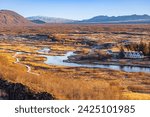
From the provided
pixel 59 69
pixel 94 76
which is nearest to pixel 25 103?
pixel 94 76

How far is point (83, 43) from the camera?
105 m

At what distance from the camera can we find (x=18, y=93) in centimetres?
1853

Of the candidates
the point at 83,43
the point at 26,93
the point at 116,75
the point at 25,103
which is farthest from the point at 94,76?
the point at 83,43

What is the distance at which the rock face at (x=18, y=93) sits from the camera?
17.2m

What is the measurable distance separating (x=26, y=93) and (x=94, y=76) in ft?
91.3

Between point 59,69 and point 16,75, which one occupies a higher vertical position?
point 16,75

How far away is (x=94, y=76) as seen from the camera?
4541cm

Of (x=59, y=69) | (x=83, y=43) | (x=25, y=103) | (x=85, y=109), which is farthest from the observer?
(x=83, y=43)

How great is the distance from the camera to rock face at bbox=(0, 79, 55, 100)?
17219 millimetres

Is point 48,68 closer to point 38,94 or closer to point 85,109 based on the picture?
point 38,94

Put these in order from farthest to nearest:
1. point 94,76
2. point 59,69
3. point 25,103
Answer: point 59,69 < point 94,76 < point 25,103

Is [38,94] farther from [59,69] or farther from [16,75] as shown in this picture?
[59,69]

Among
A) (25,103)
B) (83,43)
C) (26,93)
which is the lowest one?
(83,43)

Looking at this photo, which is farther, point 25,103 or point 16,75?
point 16,75
